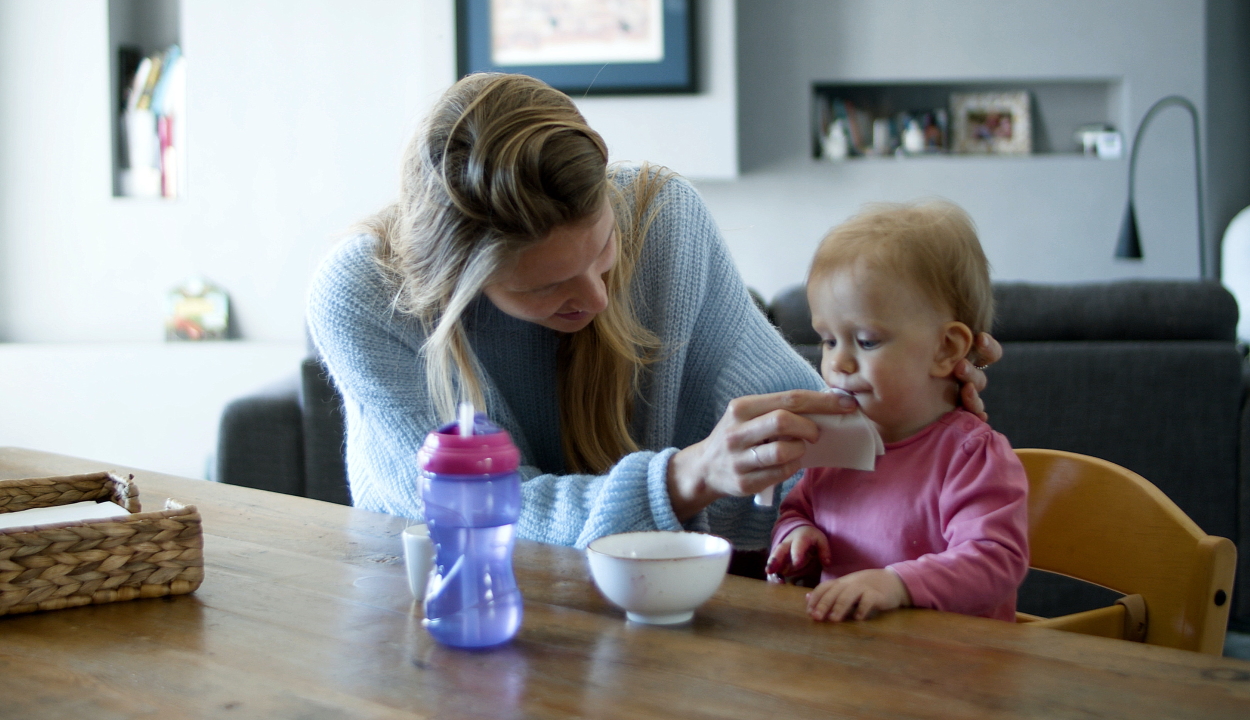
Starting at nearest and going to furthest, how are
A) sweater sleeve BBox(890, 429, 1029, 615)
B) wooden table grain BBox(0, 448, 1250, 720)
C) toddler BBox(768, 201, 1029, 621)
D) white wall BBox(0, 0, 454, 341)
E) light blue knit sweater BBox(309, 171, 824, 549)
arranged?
1. wooden table grain BBox(0, 448, 1250, 720)
2. sweater sleeve BBox(890, 429, 1029, 615)
3. toddler BBox(768, 201, 1029, 621)
4. light blue knit sweater BBox(309, 171, 824, 549)
5. white wall BBox(0, 0, 454, 341)

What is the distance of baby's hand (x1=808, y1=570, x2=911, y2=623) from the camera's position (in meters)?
0.80

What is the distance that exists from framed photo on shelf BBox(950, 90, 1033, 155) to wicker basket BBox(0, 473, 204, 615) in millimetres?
4545

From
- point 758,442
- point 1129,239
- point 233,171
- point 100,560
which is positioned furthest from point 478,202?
point 1129,239

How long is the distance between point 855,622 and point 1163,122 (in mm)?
4620

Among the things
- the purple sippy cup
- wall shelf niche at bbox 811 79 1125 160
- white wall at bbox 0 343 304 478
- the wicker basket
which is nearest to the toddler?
the purple sippy cup

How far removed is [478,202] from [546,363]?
0.42m

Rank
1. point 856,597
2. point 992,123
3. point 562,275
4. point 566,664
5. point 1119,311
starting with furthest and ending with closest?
point 992,123, point 1119,311, point 562,275, point 856,597, point 566,664

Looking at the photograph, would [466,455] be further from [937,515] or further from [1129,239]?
[1129,239]

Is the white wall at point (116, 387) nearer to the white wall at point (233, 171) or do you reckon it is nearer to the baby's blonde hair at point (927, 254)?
the white wall at point (233, 171)

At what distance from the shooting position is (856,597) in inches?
31.9

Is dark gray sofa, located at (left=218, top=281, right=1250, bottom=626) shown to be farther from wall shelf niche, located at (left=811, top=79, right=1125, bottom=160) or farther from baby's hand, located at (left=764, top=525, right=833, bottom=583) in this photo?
wall shelf niche, located at (left=811, top=79, right=1125, bottom=160)

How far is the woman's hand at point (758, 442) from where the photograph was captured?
3.14 feet

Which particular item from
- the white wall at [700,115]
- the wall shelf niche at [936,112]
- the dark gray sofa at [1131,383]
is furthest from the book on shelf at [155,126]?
the wall shelf niche at [936,112]

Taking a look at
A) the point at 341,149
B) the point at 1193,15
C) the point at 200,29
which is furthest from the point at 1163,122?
the point at 200,29
